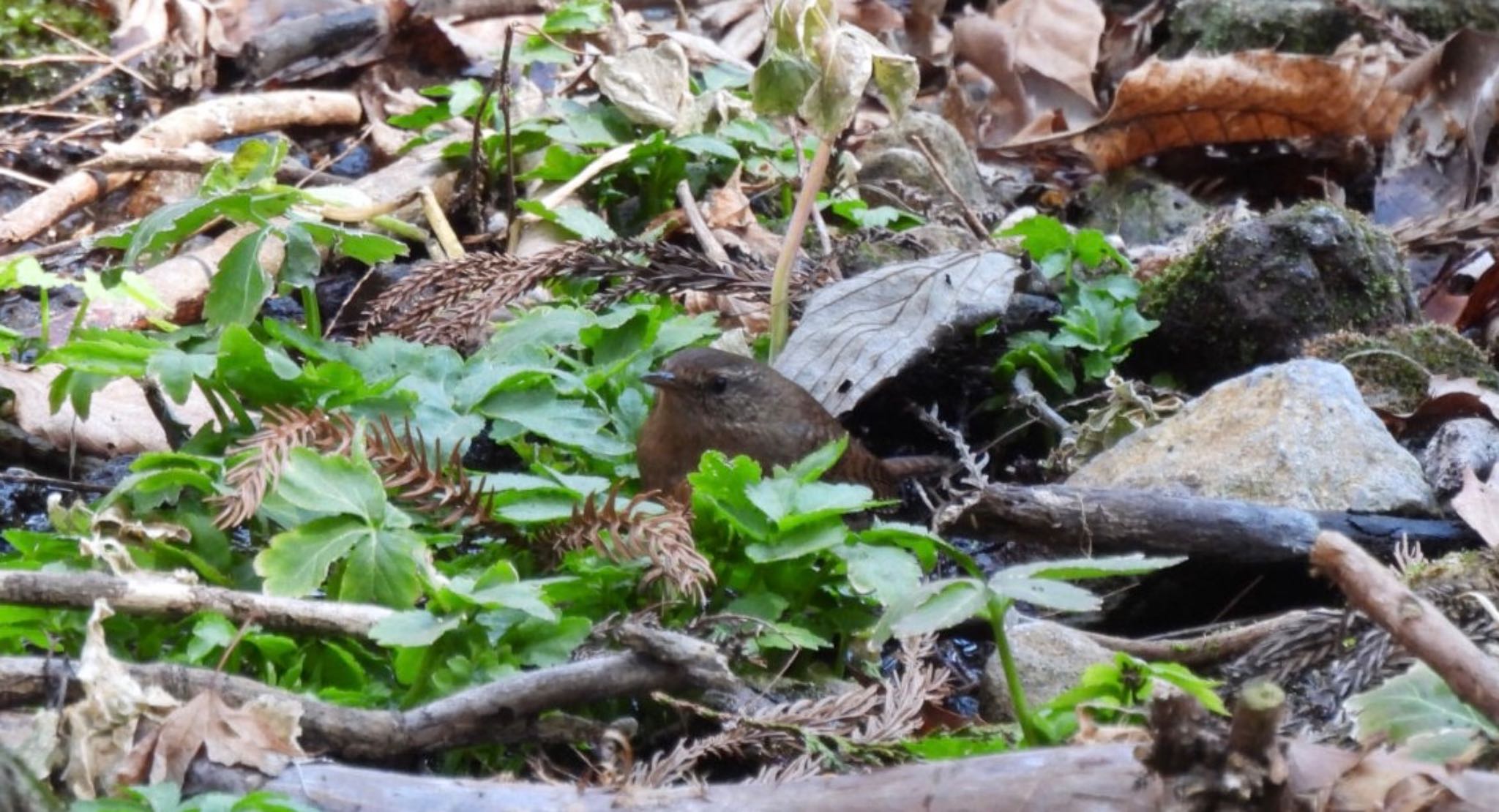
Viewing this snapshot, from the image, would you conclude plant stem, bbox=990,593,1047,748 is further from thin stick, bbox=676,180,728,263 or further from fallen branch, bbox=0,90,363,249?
fallen branch, bbox=0,90,363,249

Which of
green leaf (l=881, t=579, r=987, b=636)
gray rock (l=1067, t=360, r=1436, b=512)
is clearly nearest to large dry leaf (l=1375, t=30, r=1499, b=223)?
gray rock (l=1067, t=360, r=1436, b=512)

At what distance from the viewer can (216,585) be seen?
10.9 ft

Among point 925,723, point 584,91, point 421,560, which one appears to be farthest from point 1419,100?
point 421,560

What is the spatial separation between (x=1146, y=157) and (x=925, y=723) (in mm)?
4383

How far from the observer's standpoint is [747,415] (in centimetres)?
446

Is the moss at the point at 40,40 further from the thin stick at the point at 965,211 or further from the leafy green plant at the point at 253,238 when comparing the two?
the thin stick at the point at 965,211

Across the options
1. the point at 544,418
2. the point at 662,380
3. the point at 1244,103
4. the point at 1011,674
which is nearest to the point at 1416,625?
the point at 1011,674

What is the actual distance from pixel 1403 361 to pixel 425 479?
267 cm

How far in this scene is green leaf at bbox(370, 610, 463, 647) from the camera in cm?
283

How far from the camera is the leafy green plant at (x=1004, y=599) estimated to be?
250 centimetres

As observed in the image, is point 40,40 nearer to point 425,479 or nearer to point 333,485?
point 425,479

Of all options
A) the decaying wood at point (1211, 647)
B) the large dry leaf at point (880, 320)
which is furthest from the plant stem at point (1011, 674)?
the large dry leaf at point (880, 320)

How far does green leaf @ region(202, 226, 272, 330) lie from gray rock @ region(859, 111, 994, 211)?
9.08 ft

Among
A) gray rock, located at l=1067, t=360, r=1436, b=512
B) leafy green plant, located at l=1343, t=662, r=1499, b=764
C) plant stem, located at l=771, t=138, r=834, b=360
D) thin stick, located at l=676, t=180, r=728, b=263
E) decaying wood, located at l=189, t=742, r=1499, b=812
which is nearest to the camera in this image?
decaying wood, located at l=189, t=742, r=1499, b=812
